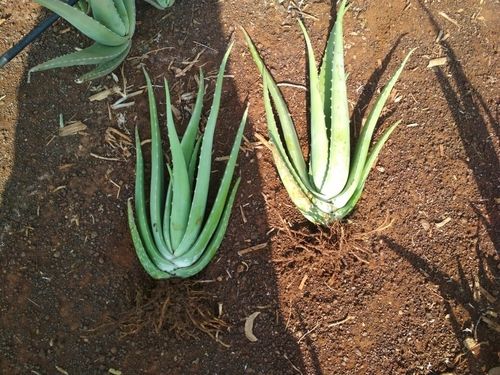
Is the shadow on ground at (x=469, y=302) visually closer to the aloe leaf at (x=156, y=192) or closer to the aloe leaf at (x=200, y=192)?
the aloe leaf at (x=200, y=192)

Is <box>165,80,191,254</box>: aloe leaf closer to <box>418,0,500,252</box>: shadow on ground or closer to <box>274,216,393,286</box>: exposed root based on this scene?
<box>274,216,393,286</box>: exposed root

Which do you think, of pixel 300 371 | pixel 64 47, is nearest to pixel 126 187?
pixel 64 47

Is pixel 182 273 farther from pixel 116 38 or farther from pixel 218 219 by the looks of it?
pixel 116 38

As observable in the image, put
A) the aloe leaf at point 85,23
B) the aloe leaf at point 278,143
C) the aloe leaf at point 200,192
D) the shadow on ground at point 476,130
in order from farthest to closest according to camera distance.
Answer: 1. the shadow on ground at point 476,130
2. the aloe leaf at point 278,143
3. the aloe leaf at point 200,192
4. the aloe leaf at point 85,23

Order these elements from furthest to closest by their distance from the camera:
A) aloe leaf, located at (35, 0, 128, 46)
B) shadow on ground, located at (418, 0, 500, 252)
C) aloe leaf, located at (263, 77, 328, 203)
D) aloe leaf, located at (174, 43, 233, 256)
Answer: shadow on ground, located at (418, 0, 500, 252) < aloe leaf, located at (263, 77, 328, 203) < aloe leaf, located at (174, 43, 233, 256) < aloe leaf, located at (35, 0, 128, 46)

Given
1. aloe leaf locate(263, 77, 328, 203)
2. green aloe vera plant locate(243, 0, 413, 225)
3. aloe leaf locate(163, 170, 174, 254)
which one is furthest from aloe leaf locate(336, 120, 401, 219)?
aloe leaf locate(163, 170, 174, 254)

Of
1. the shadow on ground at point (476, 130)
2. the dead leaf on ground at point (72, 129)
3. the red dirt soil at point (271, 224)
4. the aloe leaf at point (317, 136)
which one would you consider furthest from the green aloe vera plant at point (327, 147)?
the dead leaf on ground at point (72, 129)
